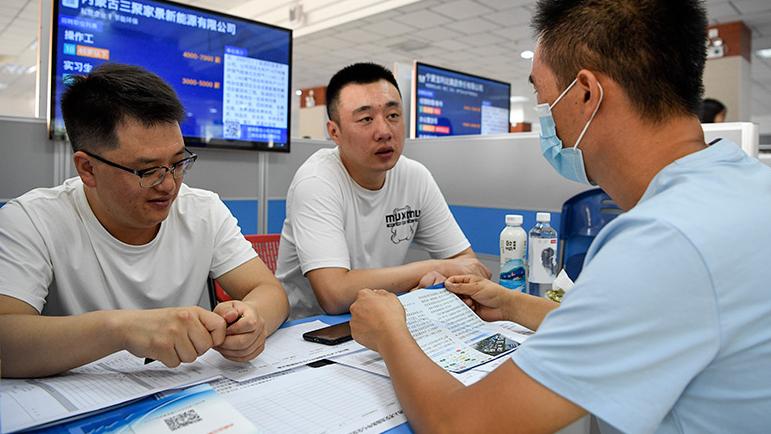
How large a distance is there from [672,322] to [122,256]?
121 centimetres

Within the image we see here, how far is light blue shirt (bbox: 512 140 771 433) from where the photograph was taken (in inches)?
22.2

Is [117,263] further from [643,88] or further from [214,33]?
[214,33]

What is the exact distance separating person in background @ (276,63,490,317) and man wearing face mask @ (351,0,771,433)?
91 centimetres

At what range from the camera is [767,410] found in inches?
24.7

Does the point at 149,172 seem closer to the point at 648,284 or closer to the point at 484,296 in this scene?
the point at 484,296

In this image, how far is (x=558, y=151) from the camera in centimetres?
98

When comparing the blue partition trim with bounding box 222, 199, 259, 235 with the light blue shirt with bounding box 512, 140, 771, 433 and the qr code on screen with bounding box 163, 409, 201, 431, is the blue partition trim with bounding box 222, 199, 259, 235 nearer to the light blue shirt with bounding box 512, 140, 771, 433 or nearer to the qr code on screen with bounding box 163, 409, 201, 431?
the qr code on screen with bounding box 163, 409, 201, 431

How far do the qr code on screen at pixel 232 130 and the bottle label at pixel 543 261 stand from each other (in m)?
1.69

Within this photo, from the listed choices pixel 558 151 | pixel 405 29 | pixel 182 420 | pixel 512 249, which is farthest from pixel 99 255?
pixel 405 29

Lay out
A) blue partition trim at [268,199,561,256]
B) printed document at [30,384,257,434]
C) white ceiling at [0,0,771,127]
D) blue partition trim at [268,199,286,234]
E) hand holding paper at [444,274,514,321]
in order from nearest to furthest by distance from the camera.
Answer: printed document at [30,384,257,434], hand holding paper at [444,274,514,321], blue partition trim at [268,199,561,256], blue partition trim at [268,199,286,234], white ceiling at [0,0,771,127]

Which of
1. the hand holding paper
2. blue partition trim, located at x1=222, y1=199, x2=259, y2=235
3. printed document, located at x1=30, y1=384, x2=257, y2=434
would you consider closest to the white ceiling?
blue partition trim, located at x1=222, y1=199, x2=259, y2=235

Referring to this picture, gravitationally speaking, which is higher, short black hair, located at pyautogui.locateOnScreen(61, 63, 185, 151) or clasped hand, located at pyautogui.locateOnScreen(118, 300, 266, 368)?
short black hair, located at pyautogui.locateOnScreen(61, 63, 185, 151)

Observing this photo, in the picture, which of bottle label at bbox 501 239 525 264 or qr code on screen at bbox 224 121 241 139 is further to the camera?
qr code on screen at bbox 224 121 241 139

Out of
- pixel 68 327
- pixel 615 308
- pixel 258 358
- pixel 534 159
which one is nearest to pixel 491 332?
pixel 258 358
